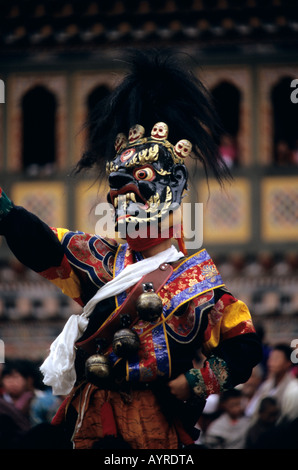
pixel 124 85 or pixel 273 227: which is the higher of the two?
pixel 124 85

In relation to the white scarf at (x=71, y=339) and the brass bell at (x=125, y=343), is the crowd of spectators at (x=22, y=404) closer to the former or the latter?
the white scarf at (x=71, y=339)

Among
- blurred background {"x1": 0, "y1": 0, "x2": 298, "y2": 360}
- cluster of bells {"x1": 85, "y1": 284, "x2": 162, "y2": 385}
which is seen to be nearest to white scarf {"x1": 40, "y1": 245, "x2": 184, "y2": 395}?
cluster of bells {"x1": 85, "y1": 284, "x2": 162, "y2": 385}

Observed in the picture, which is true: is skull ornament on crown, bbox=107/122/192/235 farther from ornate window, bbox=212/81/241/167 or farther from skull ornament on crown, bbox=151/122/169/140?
ornate window, bbox=212/81/241/167

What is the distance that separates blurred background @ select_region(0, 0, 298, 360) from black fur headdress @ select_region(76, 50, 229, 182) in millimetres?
7550

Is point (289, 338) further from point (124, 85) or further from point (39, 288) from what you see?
point (124, 85)

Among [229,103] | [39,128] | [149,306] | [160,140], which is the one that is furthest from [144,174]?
[39,128]

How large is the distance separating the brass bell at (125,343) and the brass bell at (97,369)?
0.07m

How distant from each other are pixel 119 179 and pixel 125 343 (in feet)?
2.34

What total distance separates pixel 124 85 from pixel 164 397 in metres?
1.38

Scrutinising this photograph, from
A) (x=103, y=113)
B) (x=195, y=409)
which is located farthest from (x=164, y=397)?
(x=103, y=113)

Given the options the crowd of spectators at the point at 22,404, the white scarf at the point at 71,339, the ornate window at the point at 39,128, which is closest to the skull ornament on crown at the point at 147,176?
the white scarf at the point at 71,339

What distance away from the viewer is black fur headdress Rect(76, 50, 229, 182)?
5410 mm

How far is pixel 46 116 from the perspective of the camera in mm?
14523

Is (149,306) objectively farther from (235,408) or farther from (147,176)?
(235,408)
